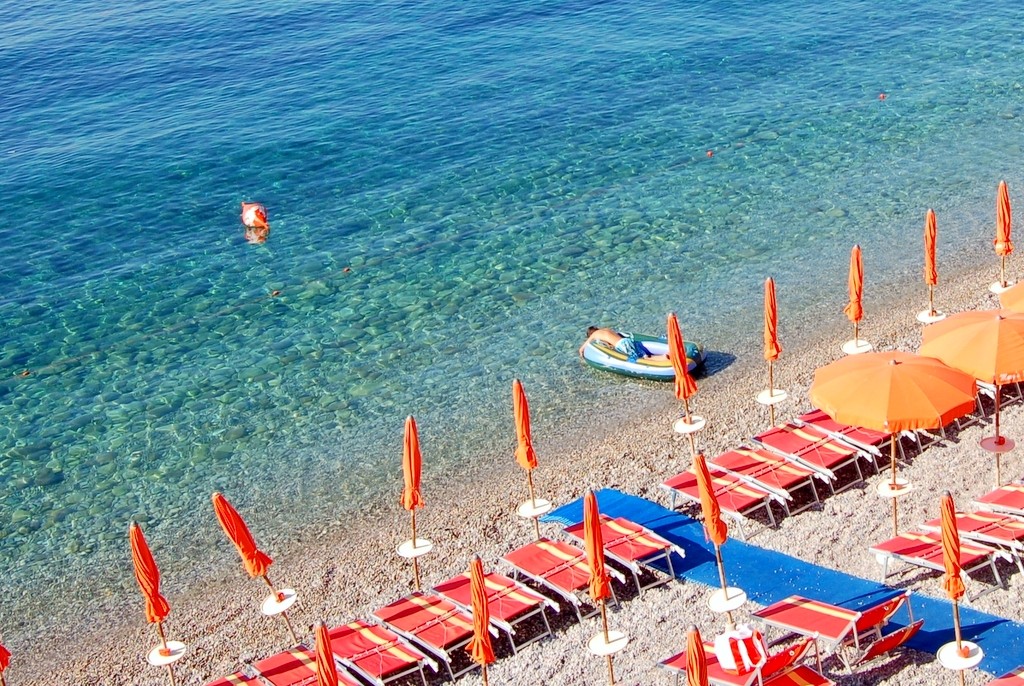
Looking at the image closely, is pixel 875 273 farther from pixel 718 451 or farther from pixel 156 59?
pixel 156 59

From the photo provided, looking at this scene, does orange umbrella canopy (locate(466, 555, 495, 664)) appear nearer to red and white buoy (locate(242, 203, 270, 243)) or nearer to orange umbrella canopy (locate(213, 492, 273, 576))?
orange umbrella canopy (locate(213, 492, 273, 576))

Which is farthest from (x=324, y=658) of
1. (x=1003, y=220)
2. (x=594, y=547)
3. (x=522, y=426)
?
(x=1003, y=220)

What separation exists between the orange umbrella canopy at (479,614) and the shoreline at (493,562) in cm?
130

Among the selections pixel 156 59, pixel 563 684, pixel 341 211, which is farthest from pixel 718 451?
pixel 156 59

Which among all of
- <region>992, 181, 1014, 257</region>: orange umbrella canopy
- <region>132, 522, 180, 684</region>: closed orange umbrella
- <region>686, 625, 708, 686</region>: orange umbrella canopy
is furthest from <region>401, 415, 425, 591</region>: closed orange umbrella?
<region>992, 181, 1014, 257</region>: orange umbrella canopy

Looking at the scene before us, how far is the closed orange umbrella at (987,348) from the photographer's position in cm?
1509

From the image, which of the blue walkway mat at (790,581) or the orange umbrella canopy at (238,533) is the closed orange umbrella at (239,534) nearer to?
the orange umbrella canopy at (238,533)

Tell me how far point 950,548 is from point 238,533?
764cm

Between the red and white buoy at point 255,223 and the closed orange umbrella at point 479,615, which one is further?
the red and white buoy at point 255,223

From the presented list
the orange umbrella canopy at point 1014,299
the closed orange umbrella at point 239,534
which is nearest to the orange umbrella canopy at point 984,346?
the orange umbrella canopy at point 1014,299

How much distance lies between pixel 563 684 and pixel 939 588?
15.4 feet

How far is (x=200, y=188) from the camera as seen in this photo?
33.2 meters

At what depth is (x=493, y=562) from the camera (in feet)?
51.3

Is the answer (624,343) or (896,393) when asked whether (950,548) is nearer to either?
(896,393)
